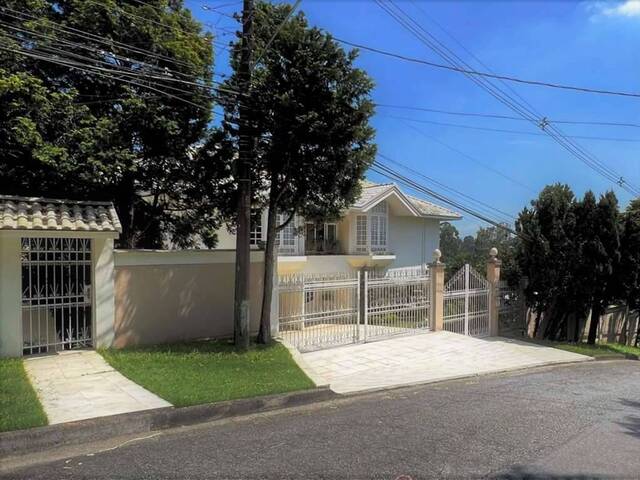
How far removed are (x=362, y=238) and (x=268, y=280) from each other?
12.2 m

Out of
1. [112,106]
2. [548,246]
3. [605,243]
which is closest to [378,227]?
[548,246]

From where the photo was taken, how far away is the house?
1980 cm

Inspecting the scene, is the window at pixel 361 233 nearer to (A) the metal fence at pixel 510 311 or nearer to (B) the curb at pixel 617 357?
(A) the metal fence at pixel 510 311

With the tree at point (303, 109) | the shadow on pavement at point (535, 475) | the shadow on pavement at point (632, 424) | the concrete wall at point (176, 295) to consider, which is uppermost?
the tree at point (303, 109)

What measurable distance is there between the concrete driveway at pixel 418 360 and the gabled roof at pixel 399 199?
8.44 m

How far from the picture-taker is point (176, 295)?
402 inches

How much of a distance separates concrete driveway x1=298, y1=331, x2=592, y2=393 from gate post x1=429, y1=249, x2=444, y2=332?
1.12ft

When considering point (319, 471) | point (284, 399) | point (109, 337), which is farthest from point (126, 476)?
point (109, 337)

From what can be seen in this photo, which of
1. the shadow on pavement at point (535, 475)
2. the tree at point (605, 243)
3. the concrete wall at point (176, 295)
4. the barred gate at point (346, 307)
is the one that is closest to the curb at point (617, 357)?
the tree at point (605, 243)

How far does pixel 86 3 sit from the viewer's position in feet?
36.2

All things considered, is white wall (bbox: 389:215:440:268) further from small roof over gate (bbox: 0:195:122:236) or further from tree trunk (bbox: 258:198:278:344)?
small roof over gate (bbox: 0:195:122:236)

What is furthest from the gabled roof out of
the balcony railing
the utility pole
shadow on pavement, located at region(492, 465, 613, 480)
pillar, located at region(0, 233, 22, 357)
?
shadow on pavement, located at region(492, 465, 613, 480)

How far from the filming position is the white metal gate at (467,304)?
1365 centimetres

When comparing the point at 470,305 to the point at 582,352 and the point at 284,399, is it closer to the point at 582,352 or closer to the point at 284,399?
the point at 582,352
